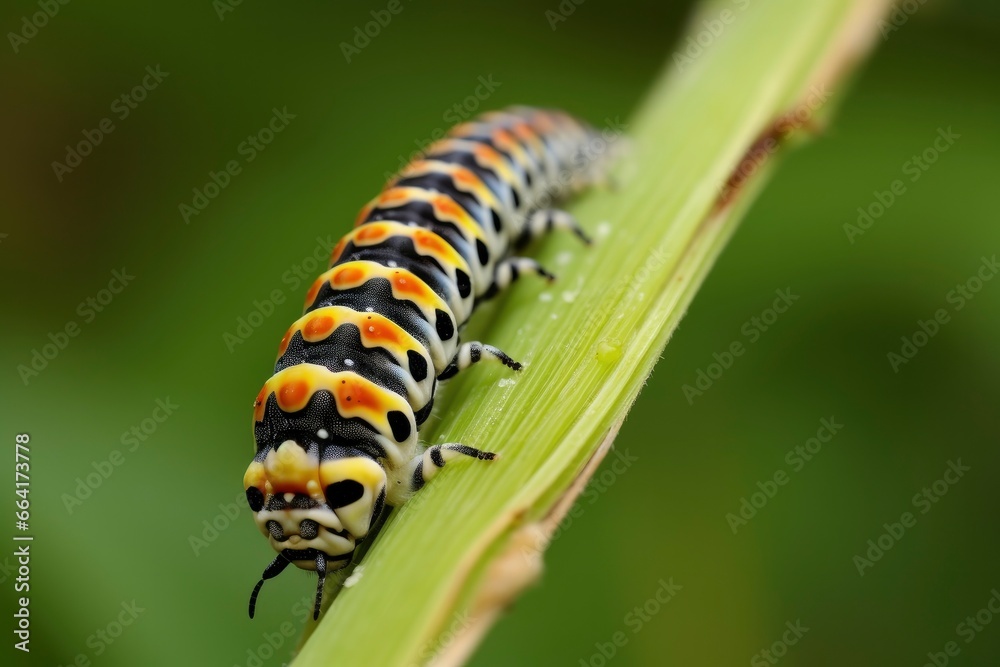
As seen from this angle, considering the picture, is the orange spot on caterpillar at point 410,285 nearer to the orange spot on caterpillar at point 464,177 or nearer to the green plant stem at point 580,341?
the green plant stem at point 580,341

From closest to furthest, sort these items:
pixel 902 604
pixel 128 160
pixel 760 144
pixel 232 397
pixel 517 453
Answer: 1. pixel 517 453
2. pixel 760 144
3. pixel 902 604
4. pixel 232 397
5. pixel 128 160

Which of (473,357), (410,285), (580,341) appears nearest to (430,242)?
(410,285)

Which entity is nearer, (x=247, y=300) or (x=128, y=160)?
(x=247, y=300)

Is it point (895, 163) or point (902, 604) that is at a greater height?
point (895, 163)

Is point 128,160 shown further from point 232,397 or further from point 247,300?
point 232,397

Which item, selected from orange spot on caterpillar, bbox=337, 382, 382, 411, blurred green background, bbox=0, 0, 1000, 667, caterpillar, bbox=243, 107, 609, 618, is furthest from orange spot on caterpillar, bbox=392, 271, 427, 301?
blurred green background, bbox=0, 0, 1000, 667

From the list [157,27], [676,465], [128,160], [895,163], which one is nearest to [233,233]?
[128,160]

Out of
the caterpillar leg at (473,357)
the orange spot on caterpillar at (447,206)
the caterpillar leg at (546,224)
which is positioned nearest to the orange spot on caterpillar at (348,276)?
the caterpillar leg at (473,357)

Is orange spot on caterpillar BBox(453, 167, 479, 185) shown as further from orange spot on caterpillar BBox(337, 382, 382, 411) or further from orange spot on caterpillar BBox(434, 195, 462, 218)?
orange spot on caterpillar BBox(337, 382, 382, 411)
